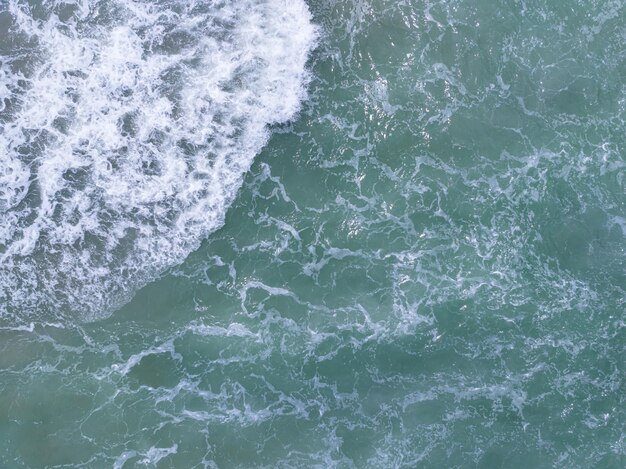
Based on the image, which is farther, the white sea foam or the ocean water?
the white sea foam

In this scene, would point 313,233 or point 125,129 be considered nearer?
point 313,233

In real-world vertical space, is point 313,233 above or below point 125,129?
below

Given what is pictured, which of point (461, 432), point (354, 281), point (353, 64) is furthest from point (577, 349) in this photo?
point (353, 64)

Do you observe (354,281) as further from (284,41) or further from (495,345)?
(284,41)

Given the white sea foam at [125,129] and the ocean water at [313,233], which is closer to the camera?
the ocean water at [313,233]
